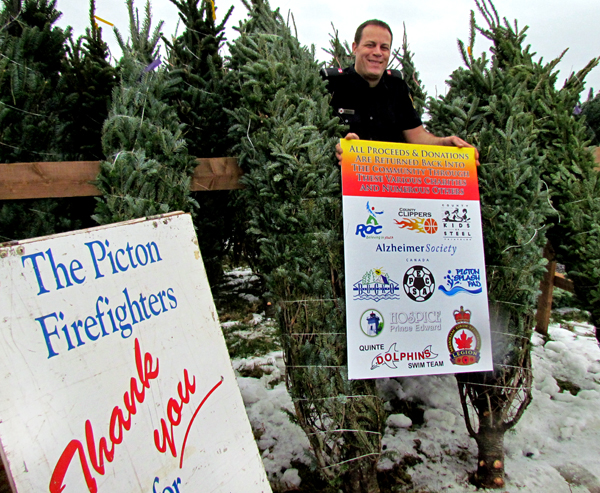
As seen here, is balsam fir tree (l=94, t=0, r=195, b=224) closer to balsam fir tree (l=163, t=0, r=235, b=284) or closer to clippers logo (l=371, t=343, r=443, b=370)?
balsam fir tree (l=163, t=0, r=235, b=284)

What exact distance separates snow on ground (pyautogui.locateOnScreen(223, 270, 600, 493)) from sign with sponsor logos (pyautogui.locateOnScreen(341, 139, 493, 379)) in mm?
667

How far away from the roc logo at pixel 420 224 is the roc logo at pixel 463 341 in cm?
48

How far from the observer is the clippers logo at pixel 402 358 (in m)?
2.28

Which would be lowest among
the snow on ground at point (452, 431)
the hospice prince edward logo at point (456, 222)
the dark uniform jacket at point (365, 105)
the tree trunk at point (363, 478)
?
the snow on ground at point (452, 431)

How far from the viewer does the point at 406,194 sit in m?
2.40

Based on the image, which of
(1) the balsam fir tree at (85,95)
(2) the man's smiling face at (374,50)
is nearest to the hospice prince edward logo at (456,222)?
(2) the man's smiling face at (374,50)

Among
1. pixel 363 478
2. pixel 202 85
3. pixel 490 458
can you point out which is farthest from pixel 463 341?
pixel 202 85

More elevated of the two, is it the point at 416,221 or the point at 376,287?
the point at 416,221

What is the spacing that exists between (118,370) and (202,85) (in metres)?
2.01

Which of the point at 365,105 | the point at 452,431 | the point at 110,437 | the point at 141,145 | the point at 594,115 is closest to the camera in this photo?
the point at 110,437

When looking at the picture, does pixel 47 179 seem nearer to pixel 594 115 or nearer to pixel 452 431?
pixel 452 431

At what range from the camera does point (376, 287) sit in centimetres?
230

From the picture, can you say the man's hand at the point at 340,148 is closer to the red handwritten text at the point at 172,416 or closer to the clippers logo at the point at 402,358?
the clippers logo at the point at 402,358

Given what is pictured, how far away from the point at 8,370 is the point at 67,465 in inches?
13.6
